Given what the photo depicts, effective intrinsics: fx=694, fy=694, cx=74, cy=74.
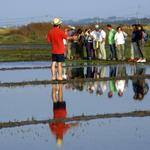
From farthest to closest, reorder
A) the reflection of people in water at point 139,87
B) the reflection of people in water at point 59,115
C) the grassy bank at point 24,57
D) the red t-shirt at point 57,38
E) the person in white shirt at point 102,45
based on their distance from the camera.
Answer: the grassy bank at point 24,57
the person in white shirt at point 102,45
the red t-shirt at point 57,38
the reflection of people in water at point 139,87
the reflection of people in water at point 59,115

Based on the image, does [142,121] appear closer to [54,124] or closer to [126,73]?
[54,124]

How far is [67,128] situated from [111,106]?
3.04 metres

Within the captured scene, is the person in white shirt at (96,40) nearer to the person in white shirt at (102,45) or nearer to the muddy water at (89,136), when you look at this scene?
the person in white shirt at (102,45)

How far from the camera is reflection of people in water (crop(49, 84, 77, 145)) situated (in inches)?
513

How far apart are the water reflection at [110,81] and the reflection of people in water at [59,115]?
103 centimetres

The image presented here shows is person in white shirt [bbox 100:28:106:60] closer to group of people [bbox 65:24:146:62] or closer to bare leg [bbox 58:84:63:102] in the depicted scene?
group of people [bbox 65:24:146:62]

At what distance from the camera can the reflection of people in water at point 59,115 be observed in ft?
42.8

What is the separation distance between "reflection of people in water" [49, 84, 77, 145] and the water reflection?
103 centimetres

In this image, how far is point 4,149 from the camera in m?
11.7

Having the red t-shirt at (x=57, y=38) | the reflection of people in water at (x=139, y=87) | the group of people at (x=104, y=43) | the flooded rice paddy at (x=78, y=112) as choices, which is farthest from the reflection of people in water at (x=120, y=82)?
the group of people at (x=104, y=43)

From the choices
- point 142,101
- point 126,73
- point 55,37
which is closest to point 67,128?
point 142,101

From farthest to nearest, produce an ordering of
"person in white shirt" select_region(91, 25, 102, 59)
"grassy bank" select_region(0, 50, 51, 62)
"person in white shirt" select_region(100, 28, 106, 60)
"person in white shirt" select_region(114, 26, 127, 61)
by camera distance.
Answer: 1. "grassy bank" select_region(0, 50, 51, 62)
2. "person in white shirt" select_region(91, 25, 102, 59)
3. "person in white shirt" select_region(100, 28, 106, 60)
4. "person in white shirt" select_region(114, 26, 127, 61)

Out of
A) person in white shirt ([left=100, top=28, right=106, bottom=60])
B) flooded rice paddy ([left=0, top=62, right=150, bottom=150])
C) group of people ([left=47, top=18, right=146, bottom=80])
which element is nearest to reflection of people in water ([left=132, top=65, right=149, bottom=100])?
flooded rice paddy ([left=0, top=62, right=150, bottom=150])

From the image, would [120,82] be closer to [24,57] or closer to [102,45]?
[102,45]
